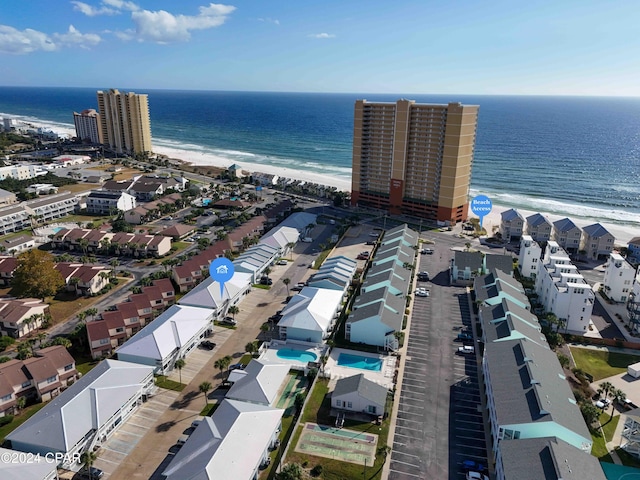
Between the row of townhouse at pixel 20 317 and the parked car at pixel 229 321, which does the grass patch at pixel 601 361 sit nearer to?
the parked car at pixel 229 321

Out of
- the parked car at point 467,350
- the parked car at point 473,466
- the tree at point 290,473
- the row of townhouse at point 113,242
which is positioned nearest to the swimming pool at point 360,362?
the parked car at point 467,350

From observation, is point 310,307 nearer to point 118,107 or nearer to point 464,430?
point 464,430

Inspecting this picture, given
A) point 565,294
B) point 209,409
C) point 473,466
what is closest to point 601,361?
point 565,294

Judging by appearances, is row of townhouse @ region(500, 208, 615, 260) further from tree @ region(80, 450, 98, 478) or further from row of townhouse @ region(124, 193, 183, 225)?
tree @ region(80, 450, 98, 478)

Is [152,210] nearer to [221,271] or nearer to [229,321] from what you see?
[221,271]

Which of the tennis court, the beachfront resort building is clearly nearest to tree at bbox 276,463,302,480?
the tennis court

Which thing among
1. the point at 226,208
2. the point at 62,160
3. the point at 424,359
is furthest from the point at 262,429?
the point at 62,160
